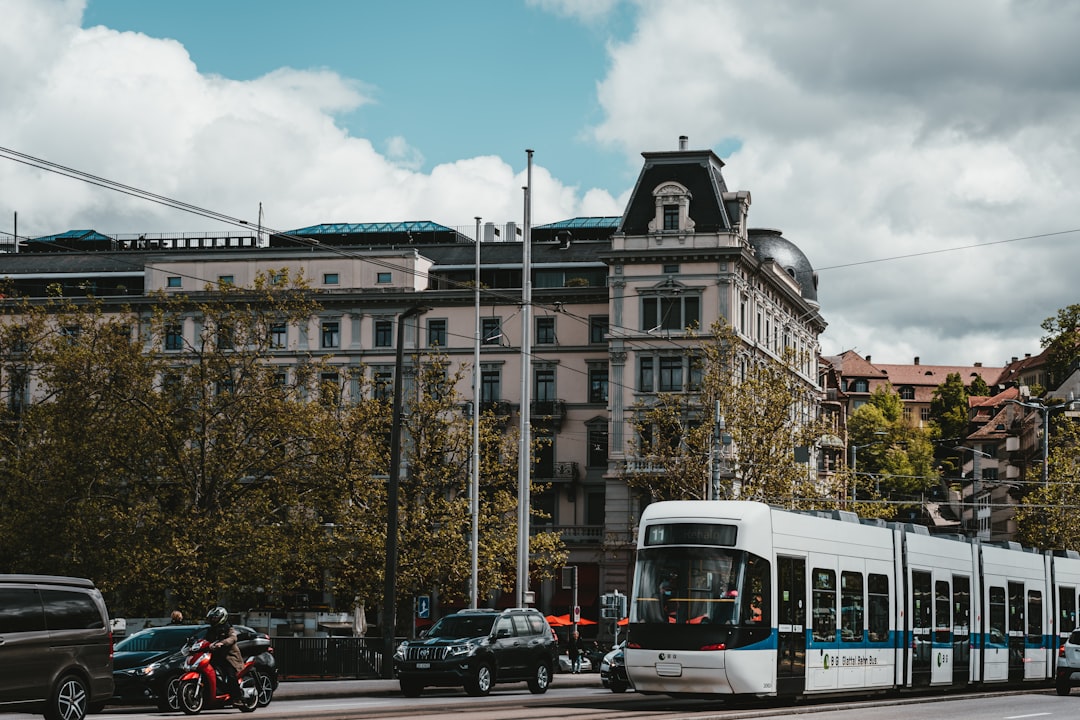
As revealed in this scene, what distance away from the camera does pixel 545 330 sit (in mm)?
83875

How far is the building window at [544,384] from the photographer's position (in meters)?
83.0

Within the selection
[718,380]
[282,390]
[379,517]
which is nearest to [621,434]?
[718,380]

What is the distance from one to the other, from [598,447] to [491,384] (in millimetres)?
6471

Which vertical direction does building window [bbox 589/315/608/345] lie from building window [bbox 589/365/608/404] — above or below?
above

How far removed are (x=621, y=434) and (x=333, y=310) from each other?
16.6 m

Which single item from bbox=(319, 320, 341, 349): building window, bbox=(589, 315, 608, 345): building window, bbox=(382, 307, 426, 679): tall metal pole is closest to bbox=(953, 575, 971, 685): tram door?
bbox=(382, 307, 426, 679): tall metal pole

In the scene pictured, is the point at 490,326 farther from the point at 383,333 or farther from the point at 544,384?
the point at 383,333

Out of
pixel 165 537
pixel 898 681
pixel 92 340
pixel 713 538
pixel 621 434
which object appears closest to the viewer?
pixel 713 538

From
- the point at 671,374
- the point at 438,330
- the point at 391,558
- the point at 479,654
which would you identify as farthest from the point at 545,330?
the point at 479,654

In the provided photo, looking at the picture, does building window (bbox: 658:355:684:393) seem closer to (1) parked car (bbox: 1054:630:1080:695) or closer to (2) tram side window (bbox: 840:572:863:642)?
(1) parked car (bbox: 1054:630:1080:695)

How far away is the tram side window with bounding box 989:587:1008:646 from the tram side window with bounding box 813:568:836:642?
8.78 m

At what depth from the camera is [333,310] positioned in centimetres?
8462

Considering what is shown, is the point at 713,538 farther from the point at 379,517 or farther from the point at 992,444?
the point at 992,444

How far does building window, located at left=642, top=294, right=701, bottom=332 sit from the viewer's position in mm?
78062
